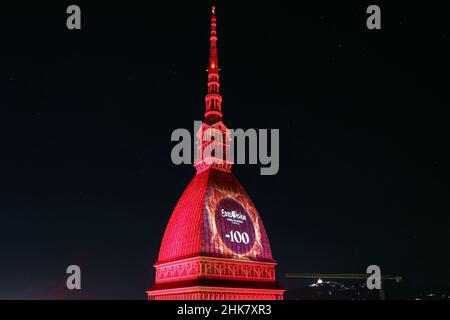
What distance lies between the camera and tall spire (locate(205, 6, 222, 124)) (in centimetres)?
9925

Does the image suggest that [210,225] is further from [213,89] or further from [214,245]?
[213,89]

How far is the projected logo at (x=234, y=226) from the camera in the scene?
82.6 metres

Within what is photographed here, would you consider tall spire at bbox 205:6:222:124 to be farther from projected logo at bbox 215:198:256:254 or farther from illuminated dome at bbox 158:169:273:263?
projected logo at bbox 215:198:256:254

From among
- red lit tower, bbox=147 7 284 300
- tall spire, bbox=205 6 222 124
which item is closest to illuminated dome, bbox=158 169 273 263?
red lit tower, bbox=147 7 284 300

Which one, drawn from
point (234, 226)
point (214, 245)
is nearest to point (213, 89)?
point (234, 226)

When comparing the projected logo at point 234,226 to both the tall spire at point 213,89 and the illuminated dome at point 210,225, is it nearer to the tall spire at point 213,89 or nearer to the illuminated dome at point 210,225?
the illuminated dome at point 210,225

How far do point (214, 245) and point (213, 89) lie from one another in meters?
36.6

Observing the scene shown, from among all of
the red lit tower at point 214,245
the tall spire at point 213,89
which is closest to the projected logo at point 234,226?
the red lit tower at point 214,245

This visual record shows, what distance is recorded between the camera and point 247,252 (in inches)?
3324

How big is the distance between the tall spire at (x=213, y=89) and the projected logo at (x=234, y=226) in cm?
2080

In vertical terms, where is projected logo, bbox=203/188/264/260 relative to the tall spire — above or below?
below
